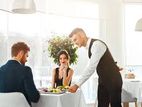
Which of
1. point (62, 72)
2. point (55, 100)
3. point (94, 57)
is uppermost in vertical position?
point (94, 57)

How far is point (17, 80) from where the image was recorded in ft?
8.73

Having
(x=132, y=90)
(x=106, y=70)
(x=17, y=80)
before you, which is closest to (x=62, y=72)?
(x=106, y=70)

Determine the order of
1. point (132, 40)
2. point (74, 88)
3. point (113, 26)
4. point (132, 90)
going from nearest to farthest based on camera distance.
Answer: point (74, 88)
point (132, 90)
point (113, 26)
point (132, 40)

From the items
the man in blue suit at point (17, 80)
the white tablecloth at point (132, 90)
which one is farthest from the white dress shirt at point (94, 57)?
the white tablecloth at point (132, 90)

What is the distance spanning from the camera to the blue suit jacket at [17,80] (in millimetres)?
2650

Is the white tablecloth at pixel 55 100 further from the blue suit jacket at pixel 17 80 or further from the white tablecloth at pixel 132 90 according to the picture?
the white tablecloth at pixel 132 90

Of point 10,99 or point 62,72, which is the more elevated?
point 62,72

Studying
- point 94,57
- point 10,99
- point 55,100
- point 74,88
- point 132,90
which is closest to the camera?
point 10,99

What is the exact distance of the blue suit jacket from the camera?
2.65 metres

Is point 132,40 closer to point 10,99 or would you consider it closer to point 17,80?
point 17,80

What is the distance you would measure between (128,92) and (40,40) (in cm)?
189

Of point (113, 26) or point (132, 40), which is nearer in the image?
point (113, 26)

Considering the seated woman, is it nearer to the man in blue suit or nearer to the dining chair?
the man in blue suit

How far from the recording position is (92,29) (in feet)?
20.9
